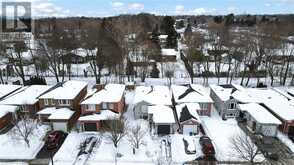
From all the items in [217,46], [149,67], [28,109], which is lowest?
[28,109]

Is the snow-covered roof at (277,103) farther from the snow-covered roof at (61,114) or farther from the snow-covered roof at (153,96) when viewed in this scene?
the snow-covered roof at (61,114)

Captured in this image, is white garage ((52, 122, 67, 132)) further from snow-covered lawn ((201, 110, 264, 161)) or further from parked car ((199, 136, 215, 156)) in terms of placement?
snow-covered lawn ((201, 110, 264, 161))

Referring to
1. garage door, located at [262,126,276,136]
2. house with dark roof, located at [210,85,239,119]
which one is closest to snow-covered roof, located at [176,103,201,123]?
house with dark roof, located at [210,85,239,119]

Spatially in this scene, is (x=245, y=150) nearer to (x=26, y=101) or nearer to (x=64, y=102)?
(x=64, y=102)

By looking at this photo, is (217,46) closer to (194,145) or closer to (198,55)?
(198,55)

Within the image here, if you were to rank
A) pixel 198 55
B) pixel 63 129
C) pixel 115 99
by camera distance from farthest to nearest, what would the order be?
pixel 198 55
pixel 115 99
pixel 63 129

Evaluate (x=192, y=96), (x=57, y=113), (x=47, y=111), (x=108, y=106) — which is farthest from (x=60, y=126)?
(x=192, y=96)

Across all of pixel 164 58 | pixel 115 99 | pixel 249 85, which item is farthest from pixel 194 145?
pixel 164 58

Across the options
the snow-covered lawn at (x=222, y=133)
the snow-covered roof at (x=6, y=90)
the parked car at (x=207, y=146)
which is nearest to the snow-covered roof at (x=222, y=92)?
the snow-covered lawn at (x=222, y=133)
